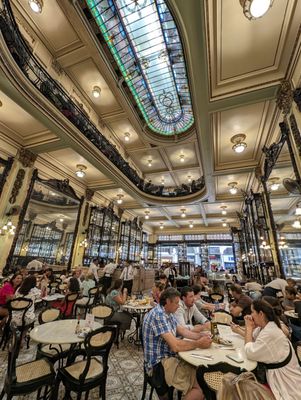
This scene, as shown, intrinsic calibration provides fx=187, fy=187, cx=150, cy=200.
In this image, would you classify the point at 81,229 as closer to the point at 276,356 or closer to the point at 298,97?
the point at 276,356

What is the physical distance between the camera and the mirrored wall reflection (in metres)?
6.88

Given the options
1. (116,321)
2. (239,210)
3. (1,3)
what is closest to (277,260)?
(116,321)

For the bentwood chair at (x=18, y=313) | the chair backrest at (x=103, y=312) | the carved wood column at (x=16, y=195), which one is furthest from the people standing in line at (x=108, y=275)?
the chair backrest at (x=103, y=312)

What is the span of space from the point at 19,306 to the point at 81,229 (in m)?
6.20

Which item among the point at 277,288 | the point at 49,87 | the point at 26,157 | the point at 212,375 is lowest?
the point at 212,375

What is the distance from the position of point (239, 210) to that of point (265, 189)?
24.9ft

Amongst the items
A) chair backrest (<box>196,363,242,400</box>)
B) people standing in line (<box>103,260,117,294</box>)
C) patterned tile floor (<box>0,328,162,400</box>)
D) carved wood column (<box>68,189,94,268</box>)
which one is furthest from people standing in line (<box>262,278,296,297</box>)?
carved wood column (<box>68,189,94,268</box>)

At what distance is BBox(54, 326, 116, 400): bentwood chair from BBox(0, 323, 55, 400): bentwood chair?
0.17 m

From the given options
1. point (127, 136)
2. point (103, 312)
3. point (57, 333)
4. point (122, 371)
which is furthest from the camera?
point (127, 136)

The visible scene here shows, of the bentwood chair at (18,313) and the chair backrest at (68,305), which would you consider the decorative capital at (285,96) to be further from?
the bentwood chair at (18,313)

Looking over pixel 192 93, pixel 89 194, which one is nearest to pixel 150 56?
pixel 192 93

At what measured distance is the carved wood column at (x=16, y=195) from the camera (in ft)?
20.2

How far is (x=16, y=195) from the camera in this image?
649 cm

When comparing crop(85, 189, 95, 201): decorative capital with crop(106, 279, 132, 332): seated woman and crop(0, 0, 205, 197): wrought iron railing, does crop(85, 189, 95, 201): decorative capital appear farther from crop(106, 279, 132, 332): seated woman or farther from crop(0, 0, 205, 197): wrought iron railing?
crop(106, 279, 132, 332): seated woman
